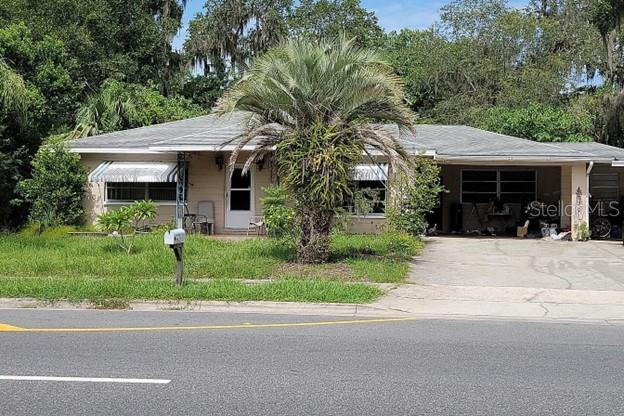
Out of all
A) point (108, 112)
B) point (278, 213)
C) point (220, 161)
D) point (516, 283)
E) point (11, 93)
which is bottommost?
point (516, 283)

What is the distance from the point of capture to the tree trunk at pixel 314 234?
578 inches

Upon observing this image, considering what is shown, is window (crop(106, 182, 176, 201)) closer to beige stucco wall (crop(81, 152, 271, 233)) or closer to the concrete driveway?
beige stucco wall (crop(81, 152, 271, 233))

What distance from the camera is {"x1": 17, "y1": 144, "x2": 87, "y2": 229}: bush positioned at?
A: 2198 cm

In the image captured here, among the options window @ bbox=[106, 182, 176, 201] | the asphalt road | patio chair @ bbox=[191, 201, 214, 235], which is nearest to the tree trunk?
the asphalt road

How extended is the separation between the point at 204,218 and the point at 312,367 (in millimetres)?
15847

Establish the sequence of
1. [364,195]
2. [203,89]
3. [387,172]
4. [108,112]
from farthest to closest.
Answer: [203,89], [108,112], [387,172], [364,195]

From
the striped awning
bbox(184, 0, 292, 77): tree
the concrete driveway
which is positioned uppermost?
bbox(184, 0, 292, 77): tree

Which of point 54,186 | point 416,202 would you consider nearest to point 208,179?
point 54,186

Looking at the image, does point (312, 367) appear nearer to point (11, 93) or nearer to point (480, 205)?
point (11, 93)

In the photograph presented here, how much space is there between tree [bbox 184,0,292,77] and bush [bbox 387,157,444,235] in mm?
26422

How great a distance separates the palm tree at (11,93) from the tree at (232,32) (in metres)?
21.4

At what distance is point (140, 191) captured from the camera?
77.9 ft

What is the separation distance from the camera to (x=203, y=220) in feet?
74.0

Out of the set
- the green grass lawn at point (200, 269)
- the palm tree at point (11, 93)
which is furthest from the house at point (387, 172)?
the green grass lawn at point (200, 269)
